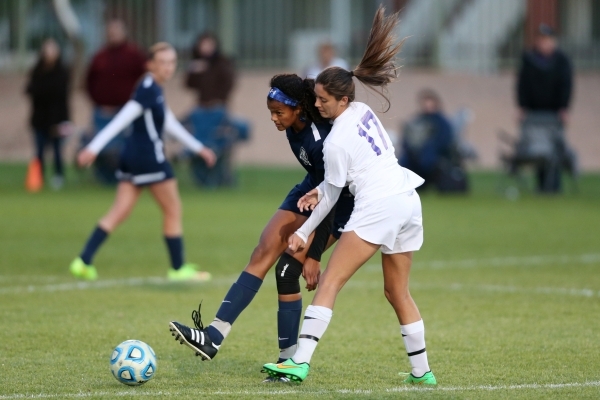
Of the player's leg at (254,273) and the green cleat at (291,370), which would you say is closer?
the green cleat at (291,370)

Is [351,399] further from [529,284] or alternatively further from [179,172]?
[179,172]

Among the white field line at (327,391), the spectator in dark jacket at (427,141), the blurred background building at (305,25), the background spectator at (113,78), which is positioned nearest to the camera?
the white field line at (327,391)

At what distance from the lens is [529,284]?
10.2 meters

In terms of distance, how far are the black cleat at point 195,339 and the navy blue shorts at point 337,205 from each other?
993 mm

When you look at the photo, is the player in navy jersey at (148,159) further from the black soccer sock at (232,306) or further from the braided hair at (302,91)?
the braided hair at (302,91)

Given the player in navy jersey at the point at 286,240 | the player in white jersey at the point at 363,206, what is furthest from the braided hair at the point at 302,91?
the player in white jersey at the point at 363,206

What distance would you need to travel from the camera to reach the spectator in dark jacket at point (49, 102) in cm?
1994

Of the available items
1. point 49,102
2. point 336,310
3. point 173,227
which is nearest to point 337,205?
point 336,310

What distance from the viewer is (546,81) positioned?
59.3ft

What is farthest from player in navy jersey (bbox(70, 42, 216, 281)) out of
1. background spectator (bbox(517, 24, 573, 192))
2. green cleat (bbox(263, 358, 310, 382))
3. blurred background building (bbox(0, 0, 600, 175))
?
blurred background building (bbox(0, 0, 600, 175))

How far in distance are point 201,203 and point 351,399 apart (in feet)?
39.4

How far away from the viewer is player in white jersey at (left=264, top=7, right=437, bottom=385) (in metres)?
5.96

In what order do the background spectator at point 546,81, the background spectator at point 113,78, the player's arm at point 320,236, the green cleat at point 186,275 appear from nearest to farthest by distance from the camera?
the player's arm at point 320,236 < the green cleat at point 186,275 < the background spectator at point 546,81 < the background spectator at point 113,78

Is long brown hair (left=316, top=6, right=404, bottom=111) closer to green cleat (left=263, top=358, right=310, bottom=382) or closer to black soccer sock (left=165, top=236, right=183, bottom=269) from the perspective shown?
green cleat (left=263, top=358, right=310, bottom=382)
